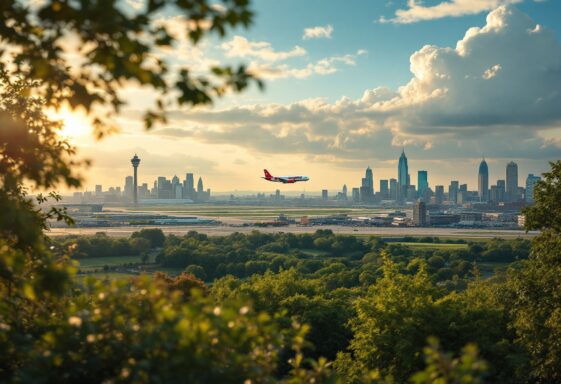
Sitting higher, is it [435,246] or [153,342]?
[153,342]

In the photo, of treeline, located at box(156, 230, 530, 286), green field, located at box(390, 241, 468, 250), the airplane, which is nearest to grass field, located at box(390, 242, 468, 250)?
green field, located at box(390, 241, 468, 250)

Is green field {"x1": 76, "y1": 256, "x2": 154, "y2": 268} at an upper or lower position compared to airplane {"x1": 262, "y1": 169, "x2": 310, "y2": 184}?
lower

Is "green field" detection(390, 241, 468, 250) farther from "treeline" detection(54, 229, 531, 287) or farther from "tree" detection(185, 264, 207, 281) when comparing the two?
"tree" detection(185, 264, 207, 281)

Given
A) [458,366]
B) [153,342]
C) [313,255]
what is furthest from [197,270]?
[458,366]

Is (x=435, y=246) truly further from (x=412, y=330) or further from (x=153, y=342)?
(x=153, y=342)

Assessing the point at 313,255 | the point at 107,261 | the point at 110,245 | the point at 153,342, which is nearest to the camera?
the point at 153,342

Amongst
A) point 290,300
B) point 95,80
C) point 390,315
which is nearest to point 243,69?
point 95,80

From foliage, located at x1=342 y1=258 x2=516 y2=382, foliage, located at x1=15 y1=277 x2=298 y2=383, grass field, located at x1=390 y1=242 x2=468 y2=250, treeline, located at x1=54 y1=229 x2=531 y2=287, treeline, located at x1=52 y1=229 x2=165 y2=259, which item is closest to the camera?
foliage, located at x1=15 y1=277 x2=298 y2=383

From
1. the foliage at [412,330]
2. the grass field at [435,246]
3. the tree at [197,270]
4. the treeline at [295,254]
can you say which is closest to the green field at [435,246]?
the grass field at [435,246]

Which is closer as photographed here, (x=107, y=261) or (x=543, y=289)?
(x=543, y=289)

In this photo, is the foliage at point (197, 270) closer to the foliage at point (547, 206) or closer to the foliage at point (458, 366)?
the foliage at point (547, 206)

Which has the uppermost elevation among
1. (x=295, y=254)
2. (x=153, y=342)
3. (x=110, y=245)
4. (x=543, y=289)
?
(x=153, y=342)
